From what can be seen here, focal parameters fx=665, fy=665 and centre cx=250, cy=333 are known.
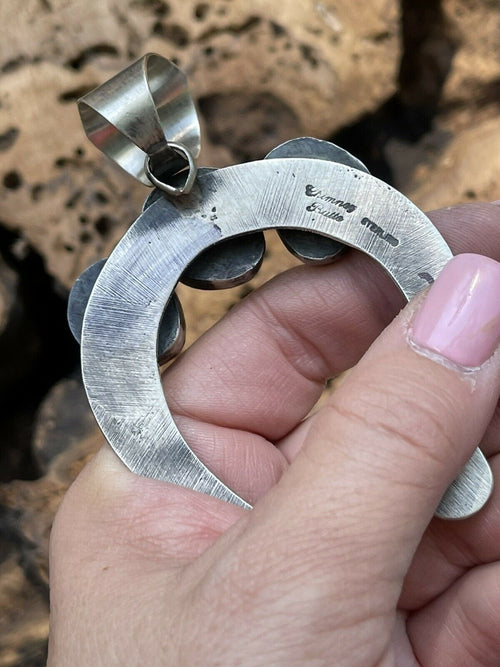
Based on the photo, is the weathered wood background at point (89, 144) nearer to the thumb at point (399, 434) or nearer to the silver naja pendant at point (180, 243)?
the silver naja pendant at point (180, 243)

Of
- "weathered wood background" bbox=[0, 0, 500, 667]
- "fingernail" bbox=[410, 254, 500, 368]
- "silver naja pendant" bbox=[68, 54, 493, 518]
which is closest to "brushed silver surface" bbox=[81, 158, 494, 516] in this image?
"silver naja pendant" bbox=[68, 54, 493, 518]

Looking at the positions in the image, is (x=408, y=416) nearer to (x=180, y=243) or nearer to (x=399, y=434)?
(x=399, y=434)

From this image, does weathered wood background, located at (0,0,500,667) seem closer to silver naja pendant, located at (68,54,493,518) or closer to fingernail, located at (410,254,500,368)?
silver naja pendant, located at (68,54,493,518)

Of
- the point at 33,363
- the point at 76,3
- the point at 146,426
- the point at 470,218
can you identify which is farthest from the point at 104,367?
the point at 76,3

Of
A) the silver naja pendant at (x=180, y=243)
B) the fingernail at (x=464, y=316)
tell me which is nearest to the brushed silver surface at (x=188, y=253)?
the silver naja pendant at (x=180, y=243)

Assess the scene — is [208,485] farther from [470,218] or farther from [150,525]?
[470,218]

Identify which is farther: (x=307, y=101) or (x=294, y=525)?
(x=307, y=101)
